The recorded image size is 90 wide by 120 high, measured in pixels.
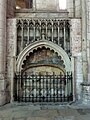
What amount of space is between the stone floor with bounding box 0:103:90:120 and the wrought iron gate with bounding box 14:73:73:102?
2.59 feet

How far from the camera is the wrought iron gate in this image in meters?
8.75

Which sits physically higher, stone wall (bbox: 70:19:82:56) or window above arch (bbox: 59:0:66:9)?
window above arch (bbox: 59:0:66:9)

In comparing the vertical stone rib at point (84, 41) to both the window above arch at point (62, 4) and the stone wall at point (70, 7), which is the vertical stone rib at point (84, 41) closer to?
the stone wall at point (70, 7)

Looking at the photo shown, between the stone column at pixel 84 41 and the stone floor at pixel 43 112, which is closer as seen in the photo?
the stone floor at pixel 43 112

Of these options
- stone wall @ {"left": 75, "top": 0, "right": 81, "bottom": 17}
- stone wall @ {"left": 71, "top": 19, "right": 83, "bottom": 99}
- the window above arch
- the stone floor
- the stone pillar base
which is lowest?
the stone floor

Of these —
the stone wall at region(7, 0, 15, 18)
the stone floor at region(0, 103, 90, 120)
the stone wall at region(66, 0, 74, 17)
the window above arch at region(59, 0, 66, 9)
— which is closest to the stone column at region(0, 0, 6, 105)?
the stone floor at region(0, 103, 90, 120)

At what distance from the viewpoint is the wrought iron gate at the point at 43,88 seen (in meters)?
8.75

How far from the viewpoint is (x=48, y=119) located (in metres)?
6.04

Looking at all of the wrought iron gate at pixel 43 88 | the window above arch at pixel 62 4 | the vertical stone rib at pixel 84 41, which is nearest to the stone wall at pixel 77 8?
the vertical stone rib at pixel 84 41

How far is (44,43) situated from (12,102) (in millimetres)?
2640

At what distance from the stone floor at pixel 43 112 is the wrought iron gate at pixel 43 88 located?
788 mm

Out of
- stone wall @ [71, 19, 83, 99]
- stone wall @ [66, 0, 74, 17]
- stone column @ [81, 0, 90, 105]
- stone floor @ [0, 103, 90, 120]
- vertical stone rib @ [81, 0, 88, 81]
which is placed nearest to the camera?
stone floor @ [0, 103, 90, 120]

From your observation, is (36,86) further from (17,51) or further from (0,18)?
(0,18)

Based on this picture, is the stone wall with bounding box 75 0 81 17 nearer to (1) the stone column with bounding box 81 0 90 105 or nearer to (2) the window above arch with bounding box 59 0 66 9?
(1) the stone column with bounding box 81 0 90 105
